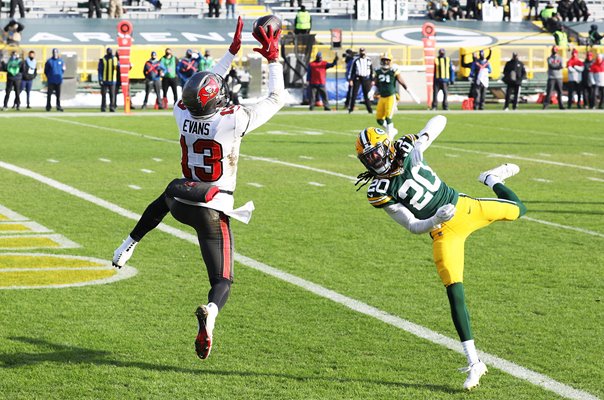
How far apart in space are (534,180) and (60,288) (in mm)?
8027

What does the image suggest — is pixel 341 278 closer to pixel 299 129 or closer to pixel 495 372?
pixel 495 372

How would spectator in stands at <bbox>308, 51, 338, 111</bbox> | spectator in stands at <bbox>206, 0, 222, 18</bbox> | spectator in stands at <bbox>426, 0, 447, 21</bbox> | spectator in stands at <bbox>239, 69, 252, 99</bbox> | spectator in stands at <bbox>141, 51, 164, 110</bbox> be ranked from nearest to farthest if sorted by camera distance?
spectator in stands at <bbox>141, 51, 164, 110</bbox> → spectator in stands at <bbox>308, 51, 338, 111</bbox> → spectator in stands at <bbox>239, 69, 252, 99</bbox> → spectator in stands at <bbox>206, 0, 222, 18</bbox> → spectator in stands at <bbox>426, 0, 447, 21</bbox>

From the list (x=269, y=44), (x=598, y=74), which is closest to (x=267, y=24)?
(x=269, y=44)

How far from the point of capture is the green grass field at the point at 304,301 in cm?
588

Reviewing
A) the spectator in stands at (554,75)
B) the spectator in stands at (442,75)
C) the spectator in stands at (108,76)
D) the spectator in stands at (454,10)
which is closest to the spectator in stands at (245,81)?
the spectator in stands at (108,76)

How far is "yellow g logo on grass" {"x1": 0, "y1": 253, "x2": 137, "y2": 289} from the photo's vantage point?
826cm

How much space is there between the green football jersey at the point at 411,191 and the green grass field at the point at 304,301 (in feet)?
2.68

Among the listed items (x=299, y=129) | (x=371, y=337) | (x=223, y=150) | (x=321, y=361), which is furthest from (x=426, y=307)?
(x=299, y=129)

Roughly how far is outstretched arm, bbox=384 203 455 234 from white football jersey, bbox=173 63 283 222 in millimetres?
818

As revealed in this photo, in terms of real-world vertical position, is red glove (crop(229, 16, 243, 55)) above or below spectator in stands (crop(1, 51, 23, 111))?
above

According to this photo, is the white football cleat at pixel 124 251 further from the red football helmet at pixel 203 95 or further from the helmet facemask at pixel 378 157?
the helmet facemask at pixel 378 157

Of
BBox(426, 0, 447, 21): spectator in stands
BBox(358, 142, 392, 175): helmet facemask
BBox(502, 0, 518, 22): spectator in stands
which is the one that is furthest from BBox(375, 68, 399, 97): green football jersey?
BBox(502, 0, 518, 22): spectator in stands

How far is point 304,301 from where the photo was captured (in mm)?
7660

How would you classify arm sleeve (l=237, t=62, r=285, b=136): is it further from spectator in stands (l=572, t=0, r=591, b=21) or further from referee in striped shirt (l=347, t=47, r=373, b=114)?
spectator in stands (l=572, t=0, r=591, b=21)
